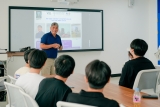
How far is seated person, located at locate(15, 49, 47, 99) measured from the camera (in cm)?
218

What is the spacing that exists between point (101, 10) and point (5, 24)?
2687mm

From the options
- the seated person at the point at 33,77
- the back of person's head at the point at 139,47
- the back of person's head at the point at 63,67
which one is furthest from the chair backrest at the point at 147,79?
the seated person at the point at 33,77

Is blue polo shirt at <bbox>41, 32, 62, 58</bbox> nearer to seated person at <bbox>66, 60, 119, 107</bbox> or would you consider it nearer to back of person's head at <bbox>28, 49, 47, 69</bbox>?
back of person's head at <bbox>28, 49, 47, 69</bbox>

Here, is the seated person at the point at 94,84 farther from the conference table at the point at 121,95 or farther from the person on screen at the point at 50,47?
the person on screen at the point at 50,47

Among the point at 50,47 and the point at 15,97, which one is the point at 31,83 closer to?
the point at 15,97

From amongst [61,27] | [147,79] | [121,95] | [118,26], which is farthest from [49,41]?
[121,95]

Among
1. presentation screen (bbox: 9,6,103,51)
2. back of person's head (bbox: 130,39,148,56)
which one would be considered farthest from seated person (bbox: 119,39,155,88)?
presentation screen (bbox: 9,6,103,51)

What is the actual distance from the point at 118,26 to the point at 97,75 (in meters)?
5.60

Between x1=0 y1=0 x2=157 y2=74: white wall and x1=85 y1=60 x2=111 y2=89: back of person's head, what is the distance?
447cm

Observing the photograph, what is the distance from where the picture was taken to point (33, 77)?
224 cm

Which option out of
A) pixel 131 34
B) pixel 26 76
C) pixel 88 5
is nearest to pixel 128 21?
pixel 131 34

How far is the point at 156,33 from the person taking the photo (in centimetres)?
721

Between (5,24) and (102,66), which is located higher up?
(5,24)

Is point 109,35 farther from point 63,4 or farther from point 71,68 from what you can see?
point 71,68
